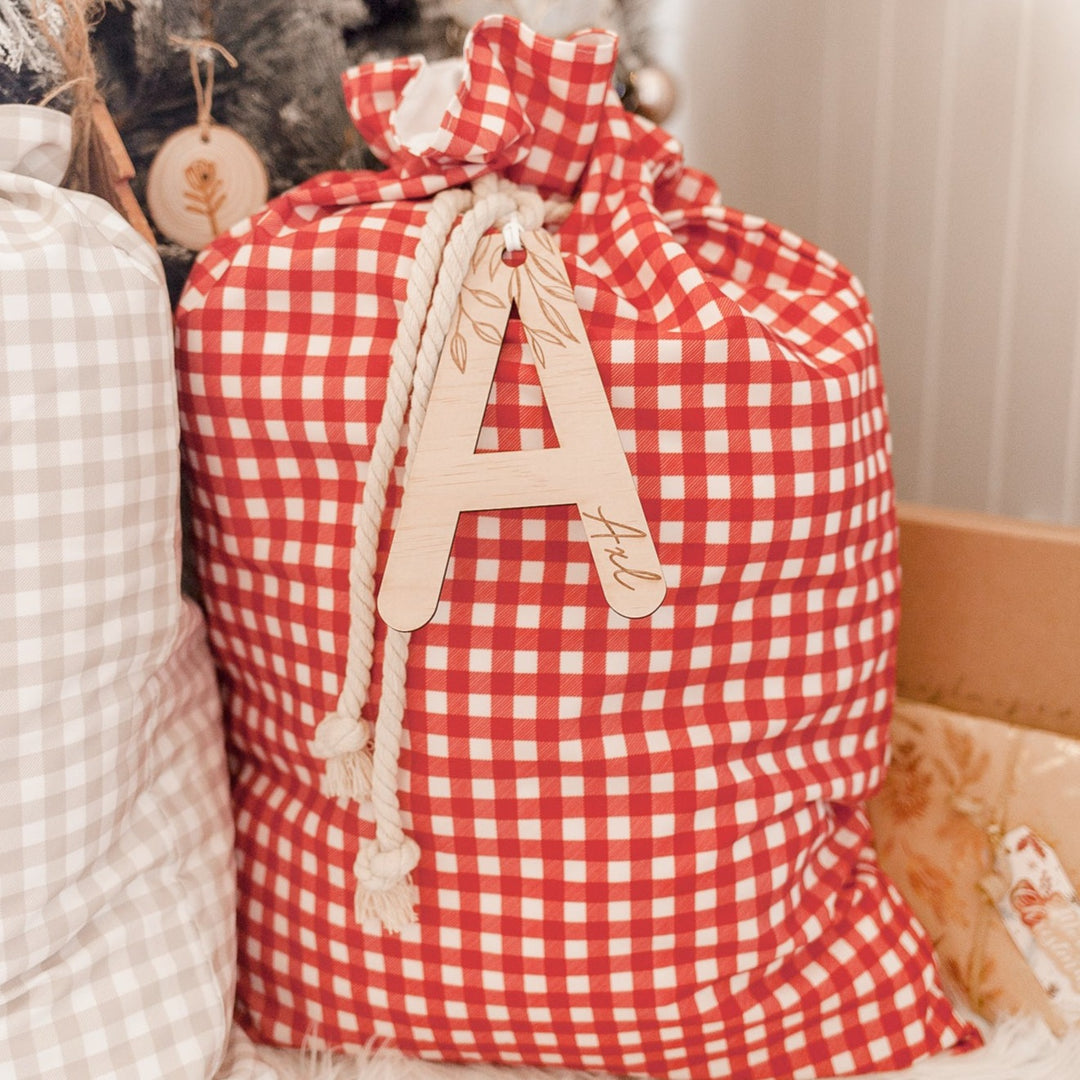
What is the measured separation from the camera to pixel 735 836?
58cm

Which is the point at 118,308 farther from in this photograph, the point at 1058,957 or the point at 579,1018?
the point at 1058,957

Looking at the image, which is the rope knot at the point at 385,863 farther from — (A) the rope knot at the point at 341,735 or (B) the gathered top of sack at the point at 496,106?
(B) the gathered top of sack at the point at 496,106

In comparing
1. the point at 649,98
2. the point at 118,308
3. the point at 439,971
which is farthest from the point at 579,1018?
the point at 649,98

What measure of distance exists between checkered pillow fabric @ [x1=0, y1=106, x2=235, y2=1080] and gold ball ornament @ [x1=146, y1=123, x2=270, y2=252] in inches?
4.3

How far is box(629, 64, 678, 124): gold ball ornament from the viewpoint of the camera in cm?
84

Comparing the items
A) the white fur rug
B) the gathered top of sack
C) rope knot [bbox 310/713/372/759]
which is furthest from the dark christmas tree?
the white fur rug

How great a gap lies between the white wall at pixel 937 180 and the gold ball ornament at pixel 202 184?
431 mm

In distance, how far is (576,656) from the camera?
0.56 metres

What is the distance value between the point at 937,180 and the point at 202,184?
2.02 ft

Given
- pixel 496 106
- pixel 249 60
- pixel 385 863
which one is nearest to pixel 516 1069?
pixel 385 863

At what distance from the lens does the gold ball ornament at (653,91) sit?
842 millimetres

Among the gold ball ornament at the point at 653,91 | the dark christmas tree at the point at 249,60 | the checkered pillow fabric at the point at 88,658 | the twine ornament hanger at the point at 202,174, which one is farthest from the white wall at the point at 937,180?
the checkered pillow fabric at the point at 88,658

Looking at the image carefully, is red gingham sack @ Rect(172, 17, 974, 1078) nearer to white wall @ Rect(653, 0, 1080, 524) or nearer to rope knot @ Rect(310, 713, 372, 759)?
rope knot @ Rect(310, 713, 372, 759)

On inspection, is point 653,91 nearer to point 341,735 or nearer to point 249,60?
point 249,60
